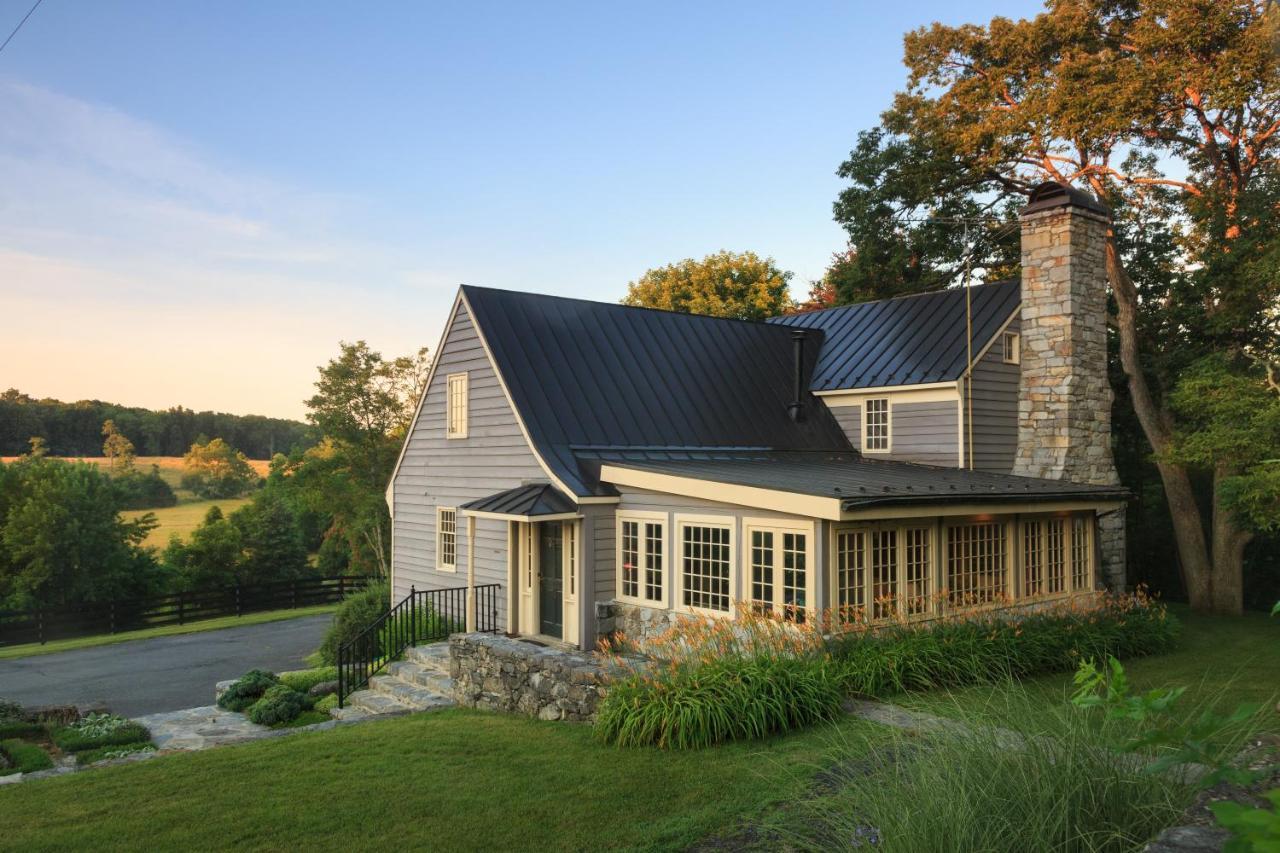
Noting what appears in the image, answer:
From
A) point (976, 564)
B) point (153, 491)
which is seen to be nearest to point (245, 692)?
point (976, 564)

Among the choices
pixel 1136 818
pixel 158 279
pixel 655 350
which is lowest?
pixel 1136 818

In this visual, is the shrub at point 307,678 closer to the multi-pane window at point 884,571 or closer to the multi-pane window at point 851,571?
the multi-pane window at point 851,571

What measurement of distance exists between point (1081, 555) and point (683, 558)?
7481mm

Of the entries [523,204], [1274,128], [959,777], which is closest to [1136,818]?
[959,777]

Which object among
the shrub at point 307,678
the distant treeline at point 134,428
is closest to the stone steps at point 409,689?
the shrub at point 307,678

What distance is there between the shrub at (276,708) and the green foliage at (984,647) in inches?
333

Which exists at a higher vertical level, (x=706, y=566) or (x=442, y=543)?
(x=706, y=566)

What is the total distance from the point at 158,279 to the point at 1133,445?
28569mm

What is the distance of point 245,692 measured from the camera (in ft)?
45.9

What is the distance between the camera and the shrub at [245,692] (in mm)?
13772

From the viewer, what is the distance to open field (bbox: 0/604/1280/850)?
6051 millimetres

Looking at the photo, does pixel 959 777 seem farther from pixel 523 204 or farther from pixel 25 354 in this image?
pixel 25 354

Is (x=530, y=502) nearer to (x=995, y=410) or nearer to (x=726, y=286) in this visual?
(x=995, y=410)

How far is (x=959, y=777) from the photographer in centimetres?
443
